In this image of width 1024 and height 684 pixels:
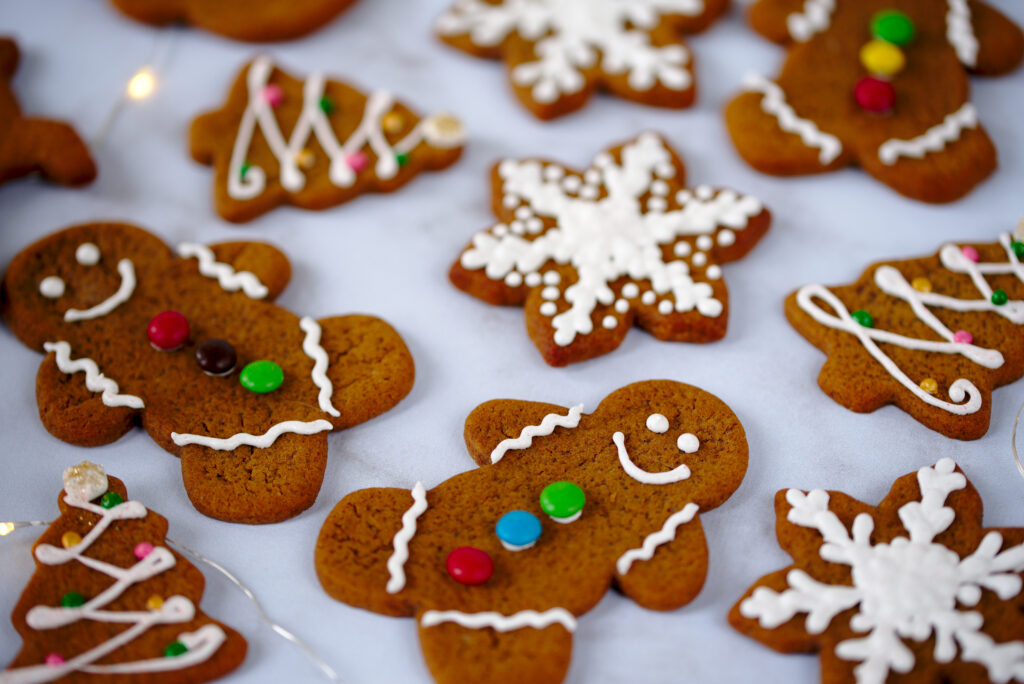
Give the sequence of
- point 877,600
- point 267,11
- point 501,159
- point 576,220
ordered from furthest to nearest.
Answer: point 267,11
point 501,159
point 576,220
point 877,600

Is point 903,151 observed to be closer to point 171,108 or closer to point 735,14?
point 735,14

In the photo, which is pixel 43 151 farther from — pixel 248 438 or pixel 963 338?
pixel 963 338

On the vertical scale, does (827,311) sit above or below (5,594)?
above

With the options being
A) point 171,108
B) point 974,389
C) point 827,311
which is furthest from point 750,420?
point 171,108

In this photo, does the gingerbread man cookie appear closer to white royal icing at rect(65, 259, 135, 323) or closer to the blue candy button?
white royal icing at rect(65, 259, 135, 323)

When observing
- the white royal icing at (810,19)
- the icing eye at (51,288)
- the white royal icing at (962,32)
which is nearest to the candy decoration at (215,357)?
the icing eye at (51,288)

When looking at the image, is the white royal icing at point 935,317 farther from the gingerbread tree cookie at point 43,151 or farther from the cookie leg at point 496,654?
the gingerbread tree cookie at point 43,151
